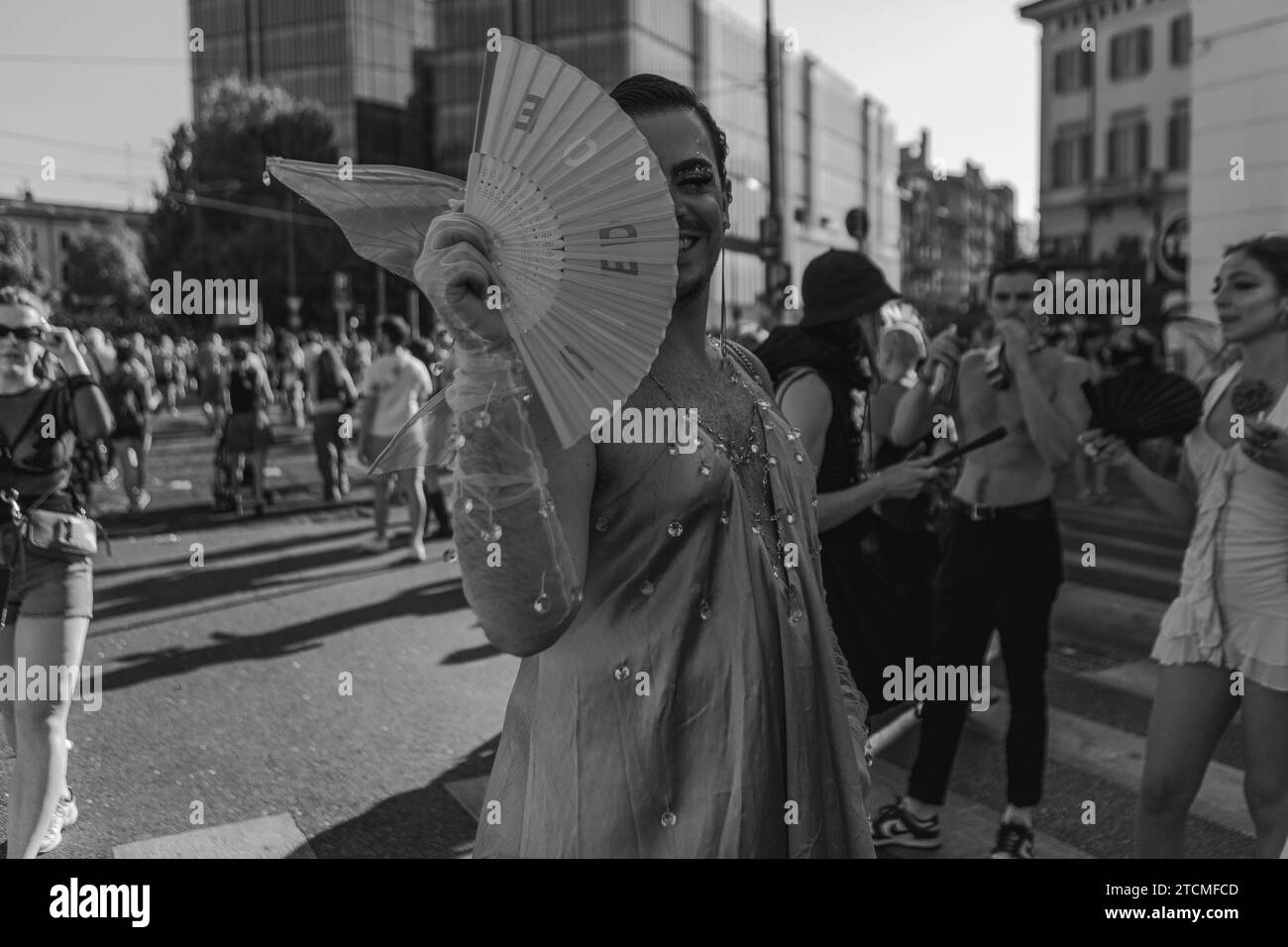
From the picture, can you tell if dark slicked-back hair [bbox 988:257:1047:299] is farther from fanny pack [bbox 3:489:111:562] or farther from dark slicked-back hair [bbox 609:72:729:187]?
fanny pack [bbox 3:489:111:562]

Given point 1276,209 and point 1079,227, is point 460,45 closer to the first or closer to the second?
point 1079,227

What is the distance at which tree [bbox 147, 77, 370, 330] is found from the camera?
43.3 m

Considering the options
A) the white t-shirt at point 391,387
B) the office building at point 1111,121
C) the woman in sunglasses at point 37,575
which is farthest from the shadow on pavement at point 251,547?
the office building at point 1111,121

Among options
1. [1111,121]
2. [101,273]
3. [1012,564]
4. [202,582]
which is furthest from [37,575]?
[101,273]

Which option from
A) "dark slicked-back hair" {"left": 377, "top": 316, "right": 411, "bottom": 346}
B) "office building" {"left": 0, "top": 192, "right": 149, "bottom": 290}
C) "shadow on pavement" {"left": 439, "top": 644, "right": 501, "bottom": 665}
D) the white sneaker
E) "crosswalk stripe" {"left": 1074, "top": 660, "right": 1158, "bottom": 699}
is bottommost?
"crosswalk stripe" {"left": 1074, "top": 660, "right": 1158, "bottom": 699}

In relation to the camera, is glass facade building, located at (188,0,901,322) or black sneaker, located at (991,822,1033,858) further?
glass facade building, located at (188,0,901,322)

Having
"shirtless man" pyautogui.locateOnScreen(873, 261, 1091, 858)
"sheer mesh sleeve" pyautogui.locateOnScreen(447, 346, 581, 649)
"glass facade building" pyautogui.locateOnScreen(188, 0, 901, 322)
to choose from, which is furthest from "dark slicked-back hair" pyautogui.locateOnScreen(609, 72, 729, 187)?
"glass facade building" pyautogui.locateOnScreen(188, 0, 901, 322)

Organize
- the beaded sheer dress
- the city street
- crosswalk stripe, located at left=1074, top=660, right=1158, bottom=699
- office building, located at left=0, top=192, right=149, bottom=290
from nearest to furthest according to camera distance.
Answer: the beaded sheer dress < the city street < crosswalk stripe, located at left=1074, top=660, right=1158, bottom=699 < office building, located at left=0, top=192, right=149, bottom=290

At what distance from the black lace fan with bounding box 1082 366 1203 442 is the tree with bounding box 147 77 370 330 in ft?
142

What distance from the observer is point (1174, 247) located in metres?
12.6

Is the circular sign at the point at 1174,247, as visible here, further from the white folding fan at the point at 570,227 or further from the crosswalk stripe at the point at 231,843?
the white folding fan at the point at 570,227

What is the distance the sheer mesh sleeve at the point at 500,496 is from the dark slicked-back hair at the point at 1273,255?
100 inches

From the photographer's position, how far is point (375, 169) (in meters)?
1.25

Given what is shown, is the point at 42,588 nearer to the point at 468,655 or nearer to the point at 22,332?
the point at 22,332
